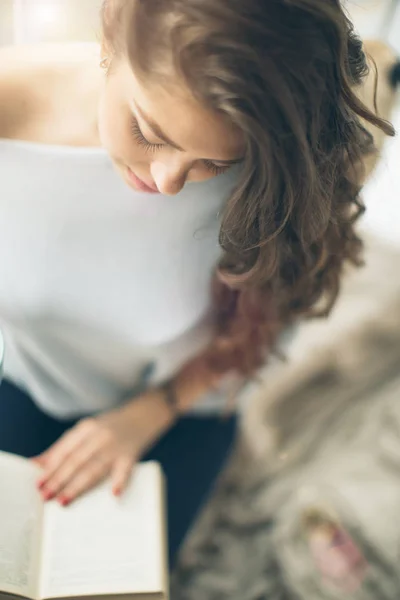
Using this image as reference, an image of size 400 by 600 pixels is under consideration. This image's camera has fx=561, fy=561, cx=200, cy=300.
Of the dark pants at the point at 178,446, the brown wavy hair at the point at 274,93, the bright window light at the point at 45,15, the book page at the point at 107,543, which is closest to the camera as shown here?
the brown wavy hair at the point at 274,93

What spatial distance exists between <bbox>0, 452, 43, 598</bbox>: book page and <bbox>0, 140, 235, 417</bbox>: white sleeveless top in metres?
0.13

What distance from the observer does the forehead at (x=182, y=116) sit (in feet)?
1.10

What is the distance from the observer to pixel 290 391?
105 cm

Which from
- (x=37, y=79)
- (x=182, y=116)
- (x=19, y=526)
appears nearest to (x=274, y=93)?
(x=182, y=116)

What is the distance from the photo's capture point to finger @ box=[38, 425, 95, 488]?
59 centimetres

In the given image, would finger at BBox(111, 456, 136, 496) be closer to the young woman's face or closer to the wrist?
the wrist

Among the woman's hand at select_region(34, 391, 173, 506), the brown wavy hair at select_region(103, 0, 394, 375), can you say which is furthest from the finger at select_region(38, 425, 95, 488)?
the brown wavy hair at select_region(103, 0, 394, 375)

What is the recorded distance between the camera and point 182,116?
0.34 meters

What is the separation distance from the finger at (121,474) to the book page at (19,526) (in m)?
0.08

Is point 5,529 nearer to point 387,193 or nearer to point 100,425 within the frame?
point 100,425

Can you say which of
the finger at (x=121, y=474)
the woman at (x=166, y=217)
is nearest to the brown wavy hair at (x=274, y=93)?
the woman at (x=166, y=217)

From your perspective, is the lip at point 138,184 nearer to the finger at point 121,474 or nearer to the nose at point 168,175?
the nose at point 168,175

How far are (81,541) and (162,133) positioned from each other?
40 cm

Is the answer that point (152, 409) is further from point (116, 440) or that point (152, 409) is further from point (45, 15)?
point (45, 15)
